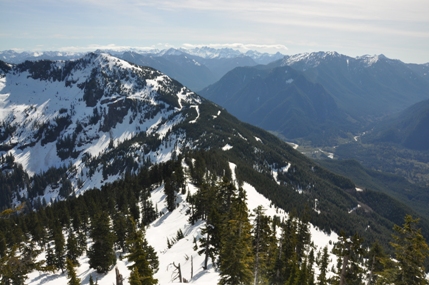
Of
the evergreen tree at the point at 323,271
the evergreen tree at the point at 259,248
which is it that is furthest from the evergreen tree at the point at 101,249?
the evergreen tree at the point at 323,271

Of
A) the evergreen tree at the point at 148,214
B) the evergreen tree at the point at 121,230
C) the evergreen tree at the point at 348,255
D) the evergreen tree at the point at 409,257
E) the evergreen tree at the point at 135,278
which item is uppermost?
the evergreen tree at the point at 409,257

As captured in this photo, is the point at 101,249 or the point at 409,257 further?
the point at 101,249

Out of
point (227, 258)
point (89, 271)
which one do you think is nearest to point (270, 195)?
point (89, 271)

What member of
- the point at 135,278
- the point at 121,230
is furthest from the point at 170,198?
the point at 135,278

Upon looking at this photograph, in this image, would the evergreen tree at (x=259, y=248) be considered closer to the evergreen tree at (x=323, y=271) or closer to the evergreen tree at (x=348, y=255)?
the evergreen tree at (x=323, y=271)

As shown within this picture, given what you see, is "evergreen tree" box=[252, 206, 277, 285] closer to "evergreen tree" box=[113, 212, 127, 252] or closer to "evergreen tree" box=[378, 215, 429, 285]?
"evergreen tree" box=[378, 215, 429, 285]

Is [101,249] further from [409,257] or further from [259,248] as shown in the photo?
[409,257]

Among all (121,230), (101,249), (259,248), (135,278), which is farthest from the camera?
(121,230)

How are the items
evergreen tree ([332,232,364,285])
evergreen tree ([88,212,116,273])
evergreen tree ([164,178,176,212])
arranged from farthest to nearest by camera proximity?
evergreen tree ([164,178,176,212]) < evergreen tree ([88,212,116,273]) < evergreen tree ([332,232,364,285])

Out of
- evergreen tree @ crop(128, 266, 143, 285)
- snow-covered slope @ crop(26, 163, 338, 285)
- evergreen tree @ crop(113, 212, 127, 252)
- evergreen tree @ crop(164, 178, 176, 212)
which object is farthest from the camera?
evergreen tree @ crop(164, 178, 176, 212)

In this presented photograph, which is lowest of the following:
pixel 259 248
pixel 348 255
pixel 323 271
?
pixel 323 271

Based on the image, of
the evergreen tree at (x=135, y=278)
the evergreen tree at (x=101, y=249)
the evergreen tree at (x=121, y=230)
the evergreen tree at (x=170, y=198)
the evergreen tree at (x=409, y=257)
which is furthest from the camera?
the evergreen tree at (x=170, y=198)

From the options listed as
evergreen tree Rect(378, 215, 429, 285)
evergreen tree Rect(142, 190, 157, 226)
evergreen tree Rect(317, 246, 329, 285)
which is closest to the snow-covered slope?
evergreen tree Rect(142, 190, 157, 226)

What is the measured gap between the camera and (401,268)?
80.6 feet
